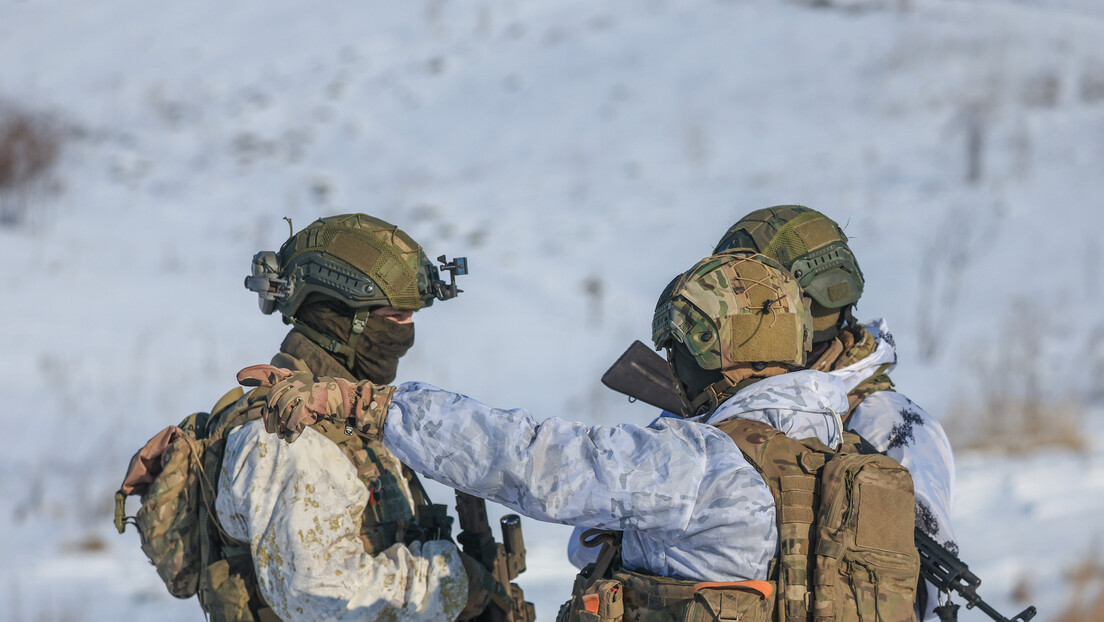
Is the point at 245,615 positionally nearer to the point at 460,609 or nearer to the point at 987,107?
the point at 460,609

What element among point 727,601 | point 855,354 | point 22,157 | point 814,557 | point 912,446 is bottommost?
point 727,601

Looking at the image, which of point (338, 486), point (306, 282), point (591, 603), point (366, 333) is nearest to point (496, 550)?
point (338, 486)

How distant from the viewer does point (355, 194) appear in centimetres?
1602

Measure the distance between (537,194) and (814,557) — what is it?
14.2m

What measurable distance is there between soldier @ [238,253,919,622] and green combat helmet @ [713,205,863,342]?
1034 mm

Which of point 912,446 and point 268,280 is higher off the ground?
point 268,280

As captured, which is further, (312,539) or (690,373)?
(312,539)

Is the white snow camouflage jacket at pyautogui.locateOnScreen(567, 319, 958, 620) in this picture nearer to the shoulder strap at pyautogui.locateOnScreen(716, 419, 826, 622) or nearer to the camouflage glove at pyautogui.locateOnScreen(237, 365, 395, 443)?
the shoulder strap at pyautogui.locateOnScreen(716, 419, 826, 622)

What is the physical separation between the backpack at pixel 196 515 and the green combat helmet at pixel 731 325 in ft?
4.17

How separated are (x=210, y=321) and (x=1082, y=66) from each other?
14.3m

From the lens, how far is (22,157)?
15844mm

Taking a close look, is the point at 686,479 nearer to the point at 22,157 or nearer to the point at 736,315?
the point at 736,315

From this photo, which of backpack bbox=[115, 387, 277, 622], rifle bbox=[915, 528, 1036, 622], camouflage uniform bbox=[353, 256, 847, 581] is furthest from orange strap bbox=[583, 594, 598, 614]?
backpack bbox=[115, 387, 277, 622]

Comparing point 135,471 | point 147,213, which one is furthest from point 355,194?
point 135,471
